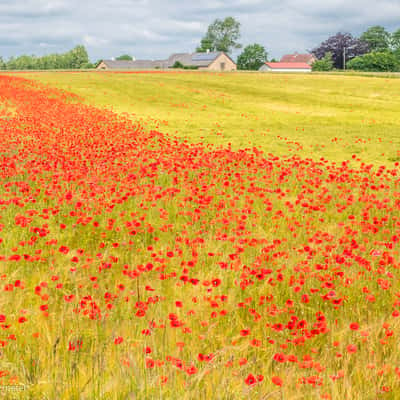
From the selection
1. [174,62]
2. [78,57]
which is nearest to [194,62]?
[174,62]

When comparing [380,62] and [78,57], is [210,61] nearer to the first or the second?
[380,62]

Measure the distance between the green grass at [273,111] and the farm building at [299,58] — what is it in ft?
379

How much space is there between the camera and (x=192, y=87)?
145 ft

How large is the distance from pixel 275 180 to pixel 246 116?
58.0 ft

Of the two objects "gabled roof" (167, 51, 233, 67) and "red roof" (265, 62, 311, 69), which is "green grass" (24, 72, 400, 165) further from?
"red roof" (265, 62, 311, 69)

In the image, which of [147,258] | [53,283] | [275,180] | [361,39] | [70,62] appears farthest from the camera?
[70,62]

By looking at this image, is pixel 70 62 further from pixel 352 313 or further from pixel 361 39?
pixel 352 313

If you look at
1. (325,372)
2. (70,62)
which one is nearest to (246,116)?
(325,372)

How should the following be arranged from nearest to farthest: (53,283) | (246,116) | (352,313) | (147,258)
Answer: (352,313)
(53,283)
(147,258)
(246,116)

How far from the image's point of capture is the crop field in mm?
3439

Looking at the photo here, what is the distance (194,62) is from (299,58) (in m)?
50.7

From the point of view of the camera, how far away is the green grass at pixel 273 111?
19.9 meters

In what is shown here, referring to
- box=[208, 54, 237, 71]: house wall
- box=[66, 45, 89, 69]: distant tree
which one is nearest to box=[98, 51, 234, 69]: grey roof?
box=[208, 54, 237, 71]: house wall

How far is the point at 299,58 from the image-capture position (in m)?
164
